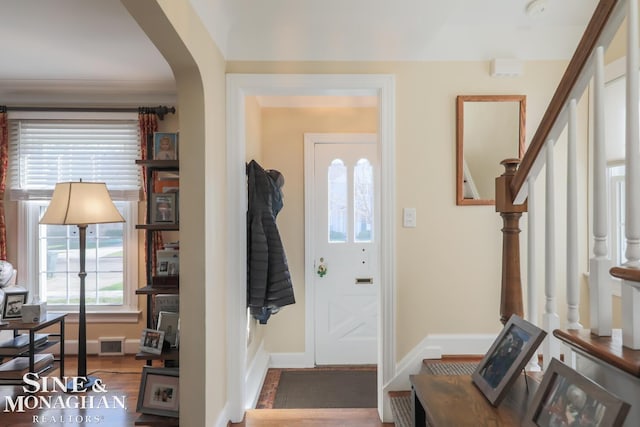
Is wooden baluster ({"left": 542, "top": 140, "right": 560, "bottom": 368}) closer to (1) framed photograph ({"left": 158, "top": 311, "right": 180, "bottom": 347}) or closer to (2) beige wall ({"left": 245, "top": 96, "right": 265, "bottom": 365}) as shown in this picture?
(1) framed photograph ({"left": 158, "top": 311, "right": 180, "bottom": 347})

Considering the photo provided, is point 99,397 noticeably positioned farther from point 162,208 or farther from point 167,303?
point 162,208

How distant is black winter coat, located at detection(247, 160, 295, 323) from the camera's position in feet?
7.50

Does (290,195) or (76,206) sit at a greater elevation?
(290,195)

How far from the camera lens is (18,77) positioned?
292 centimetres

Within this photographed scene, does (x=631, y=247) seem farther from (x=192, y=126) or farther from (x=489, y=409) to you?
(x=192, y=126)

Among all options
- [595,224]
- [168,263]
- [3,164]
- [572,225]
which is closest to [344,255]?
[168,263]

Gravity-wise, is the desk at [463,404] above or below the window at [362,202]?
below

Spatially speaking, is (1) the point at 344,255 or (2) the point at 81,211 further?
(1) the point at 344,255

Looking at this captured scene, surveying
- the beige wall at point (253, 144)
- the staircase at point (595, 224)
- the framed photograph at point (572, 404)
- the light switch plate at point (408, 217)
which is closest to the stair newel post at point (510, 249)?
the staircase at point (595, 224)

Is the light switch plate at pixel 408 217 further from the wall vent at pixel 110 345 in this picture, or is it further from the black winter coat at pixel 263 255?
the wall vent at pixel 110 345

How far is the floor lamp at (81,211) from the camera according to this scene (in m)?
2.43

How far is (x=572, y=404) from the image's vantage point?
2.48 feet

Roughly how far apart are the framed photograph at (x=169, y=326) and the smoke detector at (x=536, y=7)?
2606 millimetres

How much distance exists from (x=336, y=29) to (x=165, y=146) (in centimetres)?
119
